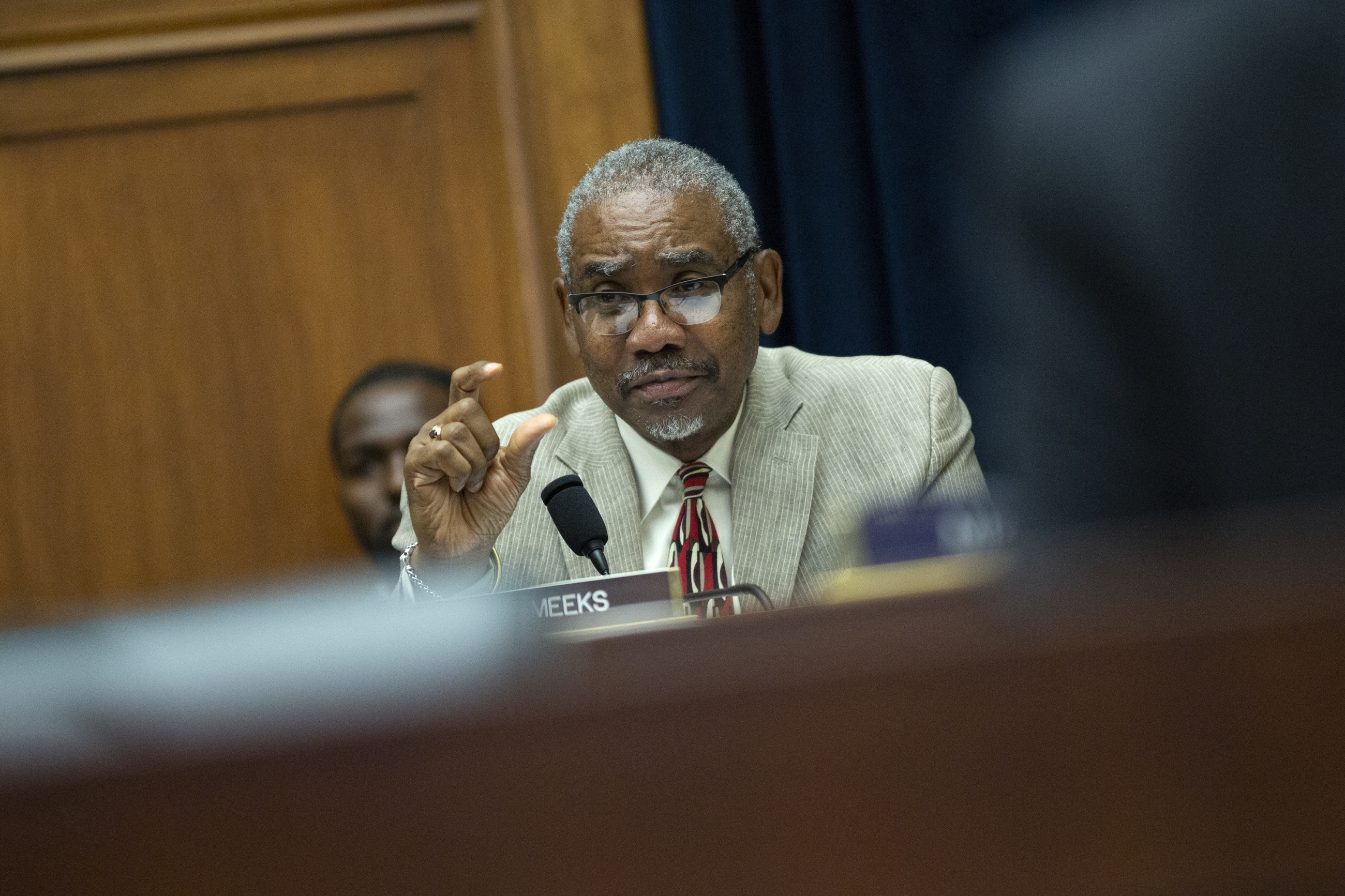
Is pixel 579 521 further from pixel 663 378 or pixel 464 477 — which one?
pixel 663 378

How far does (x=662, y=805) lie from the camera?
385 millimetres

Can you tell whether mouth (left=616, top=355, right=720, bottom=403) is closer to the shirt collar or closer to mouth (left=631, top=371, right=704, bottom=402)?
mouth (left=631, top=371, right=704, bottom=402)

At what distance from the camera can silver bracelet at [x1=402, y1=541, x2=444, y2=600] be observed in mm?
1683

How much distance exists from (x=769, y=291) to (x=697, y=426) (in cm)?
34

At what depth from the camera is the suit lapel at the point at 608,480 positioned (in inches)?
73.0

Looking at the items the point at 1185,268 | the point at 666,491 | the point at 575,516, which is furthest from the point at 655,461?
the point at 1185,268

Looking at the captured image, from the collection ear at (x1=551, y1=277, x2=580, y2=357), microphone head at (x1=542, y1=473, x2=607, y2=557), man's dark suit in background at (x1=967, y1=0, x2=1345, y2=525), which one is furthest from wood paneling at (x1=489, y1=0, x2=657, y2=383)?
man's dark suit in background at (x1=967, y1=0, x2=1345, y2=525)

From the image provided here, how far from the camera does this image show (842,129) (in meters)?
2.74

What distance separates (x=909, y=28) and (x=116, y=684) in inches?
104

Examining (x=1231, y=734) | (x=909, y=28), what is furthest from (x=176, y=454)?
(x=1231, y=734)

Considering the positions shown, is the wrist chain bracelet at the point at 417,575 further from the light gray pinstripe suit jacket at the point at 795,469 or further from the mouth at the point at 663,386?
the mouth at the point at 663,386

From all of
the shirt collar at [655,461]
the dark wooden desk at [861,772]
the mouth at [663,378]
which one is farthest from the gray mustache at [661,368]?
the dark wooden desk at [861,772]

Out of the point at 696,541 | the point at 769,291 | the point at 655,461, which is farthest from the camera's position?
the point at 769,291

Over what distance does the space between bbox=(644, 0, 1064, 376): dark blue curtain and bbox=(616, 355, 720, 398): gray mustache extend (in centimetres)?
84
